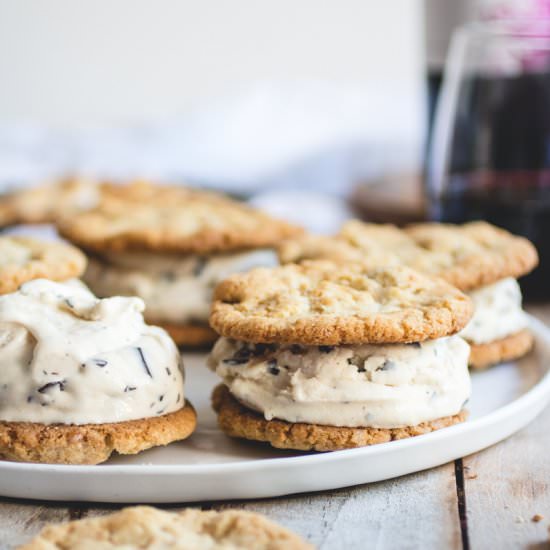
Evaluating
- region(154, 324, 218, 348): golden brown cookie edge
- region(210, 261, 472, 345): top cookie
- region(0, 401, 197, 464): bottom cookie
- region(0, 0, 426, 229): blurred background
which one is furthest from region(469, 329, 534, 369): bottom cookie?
region(0, 0, 426, 229): blurred background

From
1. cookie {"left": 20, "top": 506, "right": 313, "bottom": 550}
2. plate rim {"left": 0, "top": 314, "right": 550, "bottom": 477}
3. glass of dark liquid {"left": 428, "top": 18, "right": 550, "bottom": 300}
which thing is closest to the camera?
cookie {"left": 20, "top": 506, "right": 313, "bottom": 550}

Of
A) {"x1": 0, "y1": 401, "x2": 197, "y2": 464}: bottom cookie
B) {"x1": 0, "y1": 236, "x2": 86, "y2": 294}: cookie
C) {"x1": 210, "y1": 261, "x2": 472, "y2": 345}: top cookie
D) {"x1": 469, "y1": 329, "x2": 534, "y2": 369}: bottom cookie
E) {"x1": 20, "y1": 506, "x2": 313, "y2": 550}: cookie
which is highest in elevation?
{"x1": 210, "y1": 261, "x2": 472, "y2": 345}: top cookie

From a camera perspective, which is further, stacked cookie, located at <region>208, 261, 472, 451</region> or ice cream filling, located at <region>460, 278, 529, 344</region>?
ice cream filling, located at <region>460, 278, 529, 344</region>

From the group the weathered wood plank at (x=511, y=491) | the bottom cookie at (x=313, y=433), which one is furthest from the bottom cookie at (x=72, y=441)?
the weathered wood plank at (x=511, y=491)

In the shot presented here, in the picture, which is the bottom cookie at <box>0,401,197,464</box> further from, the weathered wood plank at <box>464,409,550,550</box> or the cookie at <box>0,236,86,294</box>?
the weathered wood plank at <box>464,409,550,550</box>

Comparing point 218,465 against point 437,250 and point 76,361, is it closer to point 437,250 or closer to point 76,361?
point 76,361

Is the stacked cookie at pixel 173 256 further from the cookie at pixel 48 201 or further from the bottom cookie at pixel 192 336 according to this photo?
the cookie at pixel 48 201
